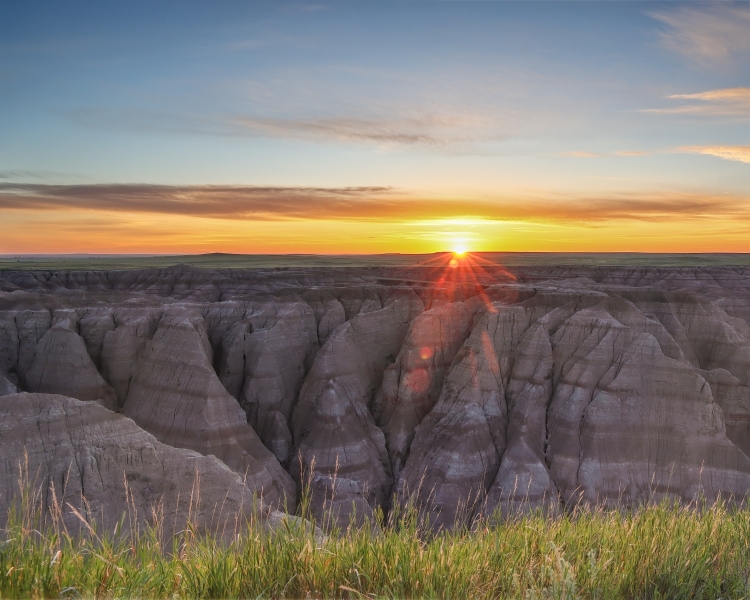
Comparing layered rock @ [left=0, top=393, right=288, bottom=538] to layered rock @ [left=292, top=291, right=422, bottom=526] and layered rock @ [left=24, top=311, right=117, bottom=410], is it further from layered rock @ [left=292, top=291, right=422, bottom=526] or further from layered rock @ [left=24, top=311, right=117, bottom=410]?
layered rock @ [left=24, top=311, right=117, bottom=410]

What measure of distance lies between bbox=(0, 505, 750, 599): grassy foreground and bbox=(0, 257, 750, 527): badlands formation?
15.9 metres

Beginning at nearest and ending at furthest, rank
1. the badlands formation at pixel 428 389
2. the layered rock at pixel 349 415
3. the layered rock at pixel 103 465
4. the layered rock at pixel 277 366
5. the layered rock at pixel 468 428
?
the layered rock at pixel 103 465 < the badlands formation at pixel 428 389 < the layered rock at pixel 468 428 < the layered rock at pixel 349 415 < the layered rock at pixel 277 366

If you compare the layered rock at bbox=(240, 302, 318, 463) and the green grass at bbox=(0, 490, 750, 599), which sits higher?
the green grass at bbox=(0, 490, 750, 599)

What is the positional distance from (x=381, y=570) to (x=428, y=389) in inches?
1360

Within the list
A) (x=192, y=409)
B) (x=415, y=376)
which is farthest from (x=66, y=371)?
(x=415, y=376)

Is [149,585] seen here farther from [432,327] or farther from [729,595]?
[432,327]

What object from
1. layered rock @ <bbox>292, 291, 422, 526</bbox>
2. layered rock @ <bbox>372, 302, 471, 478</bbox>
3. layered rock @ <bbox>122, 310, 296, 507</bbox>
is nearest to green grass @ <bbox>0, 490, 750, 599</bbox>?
layered rock @ <bbox>292, 291, 422, 526</bbox>

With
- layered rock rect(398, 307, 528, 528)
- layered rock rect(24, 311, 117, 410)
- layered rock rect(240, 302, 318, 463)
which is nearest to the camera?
layered rock rect(398, 307, 528, 528)

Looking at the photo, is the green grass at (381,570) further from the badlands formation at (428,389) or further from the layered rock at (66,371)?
the layered rock at (66,371)

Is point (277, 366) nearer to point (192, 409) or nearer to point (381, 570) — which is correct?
point (192, 409)

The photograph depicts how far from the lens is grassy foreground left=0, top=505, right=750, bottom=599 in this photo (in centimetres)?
369

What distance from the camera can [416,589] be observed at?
3.72 m

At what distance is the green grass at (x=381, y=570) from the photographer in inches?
145

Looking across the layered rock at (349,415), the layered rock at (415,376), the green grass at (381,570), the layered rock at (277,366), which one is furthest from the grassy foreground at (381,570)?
the layered rock at (277,366)
